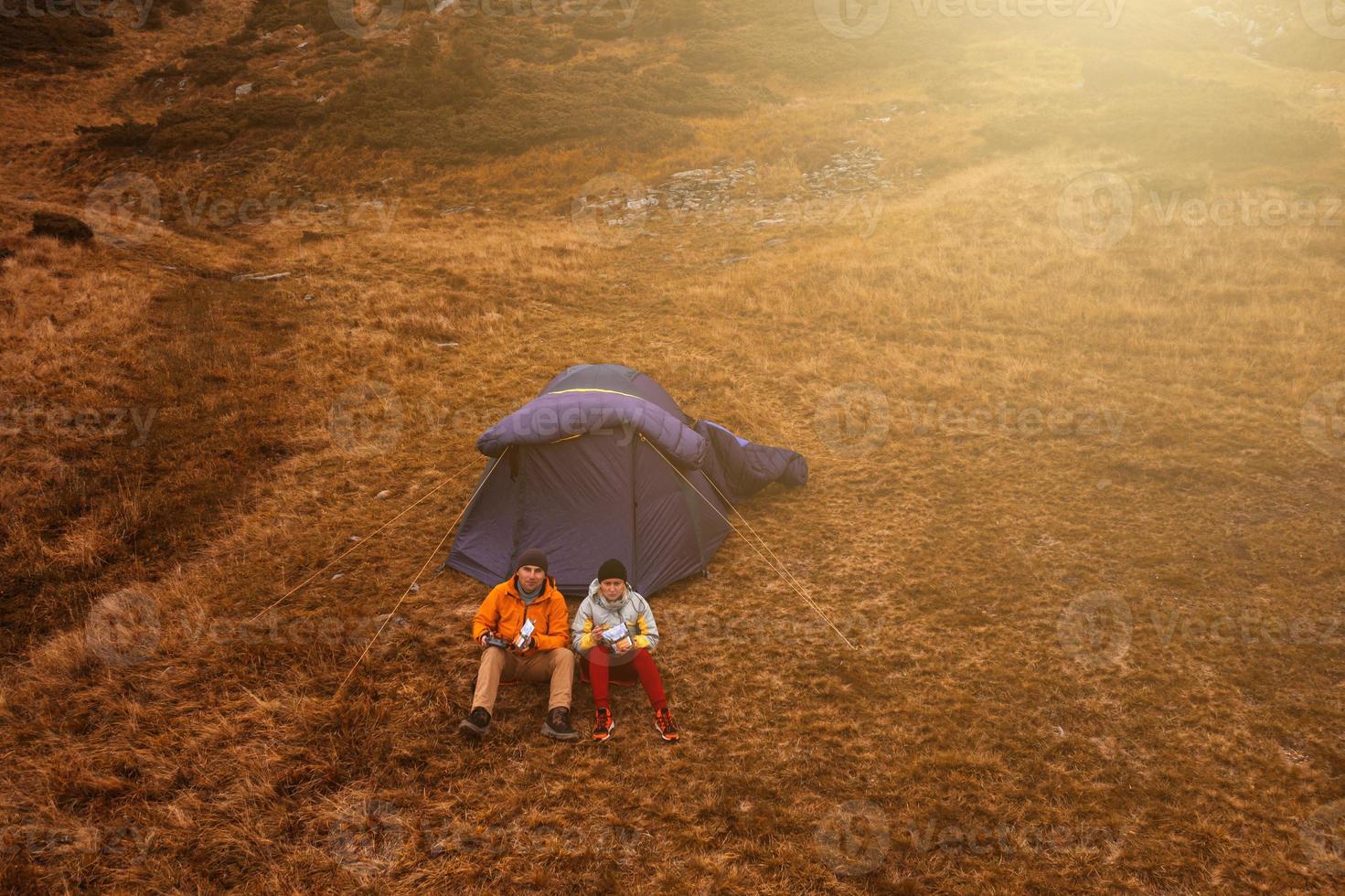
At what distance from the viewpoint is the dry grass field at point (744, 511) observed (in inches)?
214

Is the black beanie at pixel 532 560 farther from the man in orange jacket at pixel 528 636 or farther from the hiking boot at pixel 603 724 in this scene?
the hiking boot at pixel 603 724

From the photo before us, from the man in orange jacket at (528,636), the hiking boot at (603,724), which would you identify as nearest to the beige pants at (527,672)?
the man in orange jacket at (528,636)

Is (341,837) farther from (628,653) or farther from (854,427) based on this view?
(854,427)

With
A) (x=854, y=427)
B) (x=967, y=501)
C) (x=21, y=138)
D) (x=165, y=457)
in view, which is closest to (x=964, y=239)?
(x=854, y=427)

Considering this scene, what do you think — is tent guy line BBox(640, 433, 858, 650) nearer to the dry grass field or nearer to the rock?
the dry grass field

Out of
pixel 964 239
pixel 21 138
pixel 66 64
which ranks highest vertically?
pixel 66 64

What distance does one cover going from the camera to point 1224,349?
1320 centimetres

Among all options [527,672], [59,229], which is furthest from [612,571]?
[59,229]

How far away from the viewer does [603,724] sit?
251 inches

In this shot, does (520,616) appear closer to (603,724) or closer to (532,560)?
(532,560)

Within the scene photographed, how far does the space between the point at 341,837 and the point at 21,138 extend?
121 ft

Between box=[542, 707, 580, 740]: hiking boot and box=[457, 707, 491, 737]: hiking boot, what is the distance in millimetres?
510

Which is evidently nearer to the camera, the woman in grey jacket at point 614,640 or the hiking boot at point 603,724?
the hiking boot at point 603,724

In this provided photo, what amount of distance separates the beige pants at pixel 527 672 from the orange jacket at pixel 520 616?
0.30 feet
